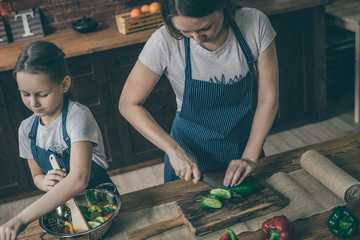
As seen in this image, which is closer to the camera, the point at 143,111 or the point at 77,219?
the point at 77,219

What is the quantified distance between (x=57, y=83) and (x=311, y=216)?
97cm

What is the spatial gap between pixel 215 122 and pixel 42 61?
0.70 m

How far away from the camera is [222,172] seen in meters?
1.76

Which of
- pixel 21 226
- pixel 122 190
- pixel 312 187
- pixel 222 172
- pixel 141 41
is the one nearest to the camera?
pixel 21 226

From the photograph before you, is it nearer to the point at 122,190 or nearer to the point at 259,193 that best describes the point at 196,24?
the point at 259,193

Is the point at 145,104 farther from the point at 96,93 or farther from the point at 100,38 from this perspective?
the point at 100,38

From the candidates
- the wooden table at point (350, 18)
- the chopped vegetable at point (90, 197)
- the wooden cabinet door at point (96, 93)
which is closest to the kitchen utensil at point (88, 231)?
the chopped vegetable at point (90, 197)

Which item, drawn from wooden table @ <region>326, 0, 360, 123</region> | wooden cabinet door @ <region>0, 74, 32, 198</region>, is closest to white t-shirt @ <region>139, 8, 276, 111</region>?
wooden cabinet door @ <region>0, 74, 32, 198</region>

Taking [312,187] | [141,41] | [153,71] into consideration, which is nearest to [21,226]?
[153,71]

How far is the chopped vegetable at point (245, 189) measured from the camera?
61.4 inches

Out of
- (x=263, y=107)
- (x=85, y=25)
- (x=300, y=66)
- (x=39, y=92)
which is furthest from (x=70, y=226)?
(x=300, y=66)

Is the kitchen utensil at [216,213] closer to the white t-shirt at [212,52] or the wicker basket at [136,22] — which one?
the white t-shirt at [212,52]

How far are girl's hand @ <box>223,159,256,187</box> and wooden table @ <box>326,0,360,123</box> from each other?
84.3 inches

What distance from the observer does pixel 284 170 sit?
175 cm
